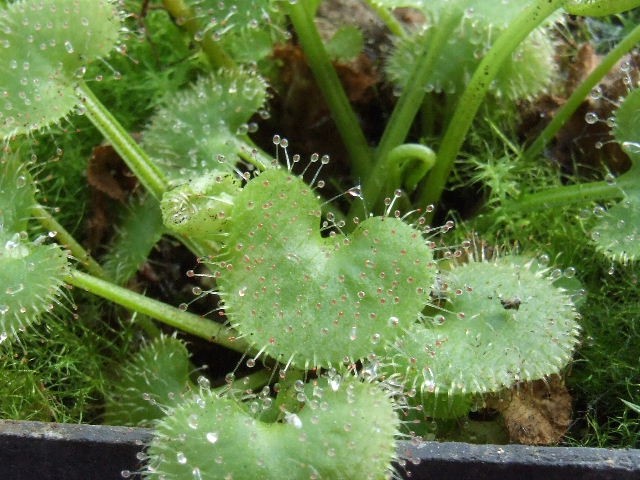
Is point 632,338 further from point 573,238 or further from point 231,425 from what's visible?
point 231,425

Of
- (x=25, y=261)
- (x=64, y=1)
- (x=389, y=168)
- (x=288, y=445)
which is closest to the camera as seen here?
(x=288, y=445)

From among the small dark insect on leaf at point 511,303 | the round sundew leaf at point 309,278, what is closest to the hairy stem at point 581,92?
the small dark insect on leaf at point 511,303

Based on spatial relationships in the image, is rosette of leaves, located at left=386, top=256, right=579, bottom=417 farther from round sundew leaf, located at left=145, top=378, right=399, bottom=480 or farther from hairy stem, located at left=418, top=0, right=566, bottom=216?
hairy stem, located at left=418, top=0, right=566, bottom=216

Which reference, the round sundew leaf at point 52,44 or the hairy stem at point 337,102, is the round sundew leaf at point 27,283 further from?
the hairy stem at point 337,102

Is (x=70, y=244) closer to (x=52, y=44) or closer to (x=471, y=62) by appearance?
(x=52, y=44)

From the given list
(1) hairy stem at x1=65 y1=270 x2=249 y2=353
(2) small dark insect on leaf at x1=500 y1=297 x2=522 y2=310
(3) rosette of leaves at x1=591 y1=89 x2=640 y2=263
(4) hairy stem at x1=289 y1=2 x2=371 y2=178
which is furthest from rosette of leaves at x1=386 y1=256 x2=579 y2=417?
(4) hairy stem at x1=289 y1=2 x2=371 y2=178

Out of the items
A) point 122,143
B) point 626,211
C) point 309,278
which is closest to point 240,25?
point 122,143

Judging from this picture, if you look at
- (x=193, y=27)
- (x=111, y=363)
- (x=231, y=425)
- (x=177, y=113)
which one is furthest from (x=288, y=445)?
(x=193, y=27)

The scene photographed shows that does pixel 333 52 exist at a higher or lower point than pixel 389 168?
higher
